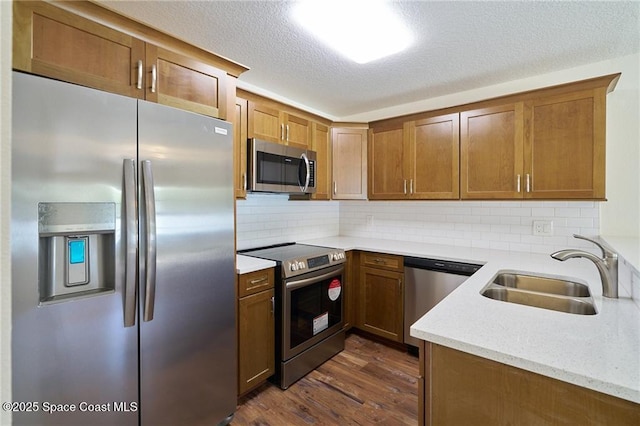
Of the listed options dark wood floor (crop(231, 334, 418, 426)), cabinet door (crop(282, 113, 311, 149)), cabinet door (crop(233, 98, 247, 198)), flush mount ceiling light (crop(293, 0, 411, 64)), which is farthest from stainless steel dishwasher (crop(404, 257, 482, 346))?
flush mount ceiling light (crop(293, 0, 411, 64))

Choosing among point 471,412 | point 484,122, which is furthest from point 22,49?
point 484,122

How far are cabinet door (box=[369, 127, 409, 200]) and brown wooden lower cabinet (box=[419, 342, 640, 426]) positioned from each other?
81.3 inches

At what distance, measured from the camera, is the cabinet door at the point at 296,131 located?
2616 millimetres

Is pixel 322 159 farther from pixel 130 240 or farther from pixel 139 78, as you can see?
pixel 130 240

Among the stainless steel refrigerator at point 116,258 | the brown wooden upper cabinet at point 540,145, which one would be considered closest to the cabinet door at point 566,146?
the brown wooden upper cabinet at point 540,145

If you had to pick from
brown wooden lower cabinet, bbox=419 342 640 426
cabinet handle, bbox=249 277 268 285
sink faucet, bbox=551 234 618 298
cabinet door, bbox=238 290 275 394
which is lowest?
cabinet door, bbox=238 290 275 394

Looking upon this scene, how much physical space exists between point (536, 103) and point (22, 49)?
119 inches

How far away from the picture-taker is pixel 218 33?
190 centimetres

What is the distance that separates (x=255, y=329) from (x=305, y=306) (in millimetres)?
451

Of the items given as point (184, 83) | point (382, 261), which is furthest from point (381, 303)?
point (184, 83)

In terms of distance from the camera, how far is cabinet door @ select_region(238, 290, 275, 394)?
6.48 ft

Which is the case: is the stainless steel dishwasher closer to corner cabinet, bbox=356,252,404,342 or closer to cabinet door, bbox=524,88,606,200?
corner cabinet, bbox=356,252,404,342
